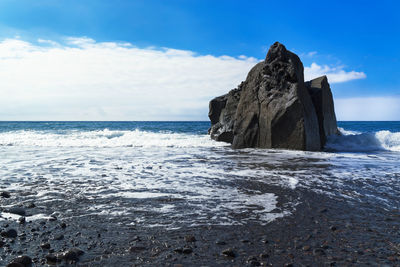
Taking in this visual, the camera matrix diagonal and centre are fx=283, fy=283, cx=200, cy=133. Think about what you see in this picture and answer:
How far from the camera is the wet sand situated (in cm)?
266

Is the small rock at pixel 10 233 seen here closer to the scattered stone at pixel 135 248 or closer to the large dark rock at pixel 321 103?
the scattered stone at pixel 135 248

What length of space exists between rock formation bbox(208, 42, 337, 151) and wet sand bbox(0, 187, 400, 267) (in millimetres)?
9108

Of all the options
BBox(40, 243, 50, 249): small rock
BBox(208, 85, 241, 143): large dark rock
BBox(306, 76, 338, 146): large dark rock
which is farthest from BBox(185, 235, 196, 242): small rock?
BBox(208, 85, 241, 143): large dark rock

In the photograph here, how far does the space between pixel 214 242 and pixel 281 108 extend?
35.3 feet

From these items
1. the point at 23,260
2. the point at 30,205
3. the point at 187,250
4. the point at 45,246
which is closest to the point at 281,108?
the point at 30,205

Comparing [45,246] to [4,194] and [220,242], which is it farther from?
[4,194]

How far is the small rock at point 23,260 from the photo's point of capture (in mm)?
2523

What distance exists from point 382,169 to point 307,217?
579 centimetres

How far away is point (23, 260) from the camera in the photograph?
101 inches

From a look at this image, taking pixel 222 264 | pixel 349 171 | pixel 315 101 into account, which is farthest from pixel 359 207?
pixel 315 101

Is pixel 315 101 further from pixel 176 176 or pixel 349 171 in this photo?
pixel 176 176

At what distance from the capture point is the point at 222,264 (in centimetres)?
261

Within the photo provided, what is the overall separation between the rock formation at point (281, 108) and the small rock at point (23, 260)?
38.4 ft

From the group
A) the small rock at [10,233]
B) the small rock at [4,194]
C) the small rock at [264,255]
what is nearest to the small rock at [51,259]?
the small rock at [10,233]
